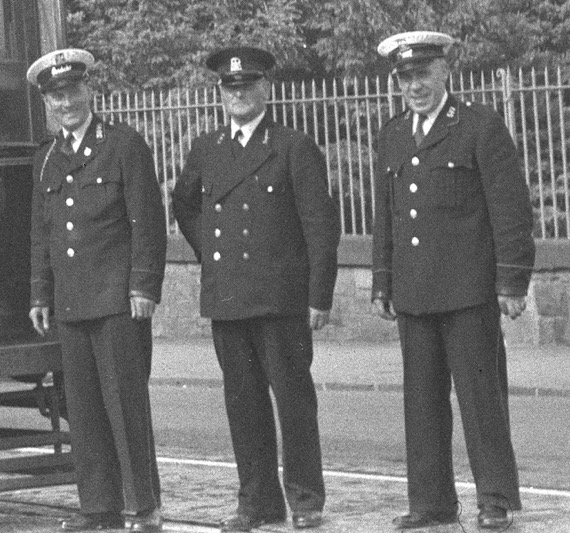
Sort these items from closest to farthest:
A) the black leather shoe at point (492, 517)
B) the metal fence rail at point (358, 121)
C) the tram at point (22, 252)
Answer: the black leather shoe at point (492, 517), the tram at point (22, 252), the metal fence rail at point (358, 121)

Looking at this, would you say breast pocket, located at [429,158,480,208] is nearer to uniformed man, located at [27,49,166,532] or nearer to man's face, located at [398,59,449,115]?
man's face, located at [398,59,449,115]

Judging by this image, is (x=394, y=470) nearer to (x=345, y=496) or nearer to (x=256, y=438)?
(x=345, y=496)

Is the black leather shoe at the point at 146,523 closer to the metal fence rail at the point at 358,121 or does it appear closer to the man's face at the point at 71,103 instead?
the man's face at the point at 71,103

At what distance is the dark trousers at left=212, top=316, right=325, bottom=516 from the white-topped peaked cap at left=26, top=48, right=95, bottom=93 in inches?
46.7

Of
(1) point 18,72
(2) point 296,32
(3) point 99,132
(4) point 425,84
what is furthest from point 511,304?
(2) point 296,32

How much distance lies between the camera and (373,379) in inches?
578

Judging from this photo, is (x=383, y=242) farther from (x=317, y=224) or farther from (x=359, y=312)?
(x=359, y=312)

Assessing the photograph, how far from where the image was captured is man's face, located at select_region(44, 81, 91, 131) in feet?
25.7

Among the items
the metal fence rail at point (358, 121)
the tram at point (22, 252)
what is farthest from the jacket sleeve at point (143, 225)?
the metal fence rail at point (358, 121)

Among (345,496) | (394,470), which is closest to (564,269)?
(394,470)

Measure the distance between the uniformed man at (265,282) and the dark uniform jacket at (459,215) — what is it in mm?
322

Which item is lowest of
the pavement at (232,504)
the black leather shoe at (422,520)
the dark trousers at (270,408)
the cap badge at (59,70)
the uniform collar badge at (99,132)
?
the pavement at (232,504)

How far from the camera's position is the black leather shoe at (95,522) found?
7.86 m

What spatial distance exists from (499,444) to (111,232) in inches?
71.3
